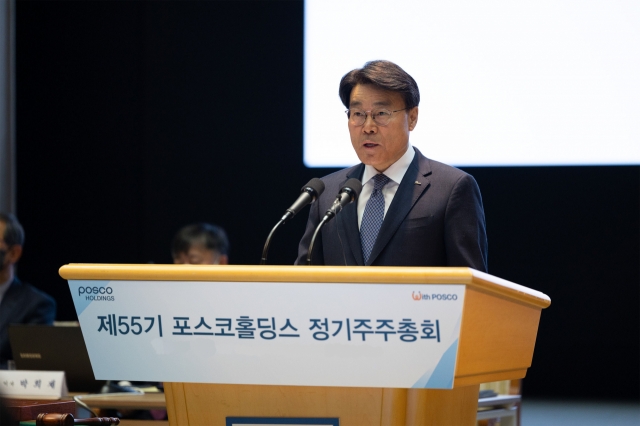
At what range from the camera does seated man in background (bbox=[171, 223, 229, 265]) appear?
393 cm

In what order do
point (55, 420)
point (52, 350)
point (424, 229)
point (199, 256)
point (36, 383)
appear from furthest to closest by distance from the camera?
point (199, 256) → point (52, 350) → point (36, 383) → point (424, 229) → point (55, 420)

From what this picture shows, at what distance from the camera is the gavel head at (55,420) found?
1699mm

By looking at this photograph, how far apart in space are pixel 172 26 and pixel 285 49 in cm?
79

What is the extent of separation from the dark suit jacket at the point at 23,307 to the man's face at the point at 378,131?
223cm

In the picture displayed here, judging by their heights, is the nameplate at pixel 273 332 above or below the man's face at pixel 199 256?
above

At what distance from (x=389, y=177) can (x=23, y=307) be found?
2329 mm

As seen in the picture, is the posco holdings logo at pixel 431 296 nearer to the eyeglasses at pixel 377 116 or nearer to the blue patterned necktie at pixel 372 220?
A: the blue patterned necktie at pixel 372 220

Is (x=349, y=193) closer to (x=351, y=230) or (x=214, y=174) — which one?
(x=351, y=230)

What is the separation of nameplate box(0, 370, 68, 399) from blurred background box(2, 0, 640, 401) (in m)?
2.71

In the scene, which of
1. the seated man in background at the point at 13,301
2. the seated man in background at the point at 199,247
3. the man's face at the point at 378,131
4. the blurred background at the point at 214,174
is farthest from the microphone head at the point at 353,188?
the blurred background at the point at 214,174

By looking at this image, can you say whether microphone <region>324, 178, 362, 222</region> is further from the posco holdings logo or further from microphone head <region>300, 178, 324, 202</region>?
the posco holdings logo

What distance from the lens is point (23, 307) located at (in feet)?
12.4

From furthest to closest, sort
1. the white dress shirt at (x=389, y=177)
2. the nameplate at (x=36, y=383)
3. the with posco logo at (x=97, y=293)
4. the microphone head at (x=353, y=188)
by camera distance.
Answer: the nameplate at (x=36, y=383) < the white dress shirt at (x=389, y=177) < the microphone head at (x=353, y=188) < the with posco logo at (x=97, y=293)

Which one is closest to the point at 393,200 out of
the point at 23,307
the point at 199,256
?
the point at 199,256
